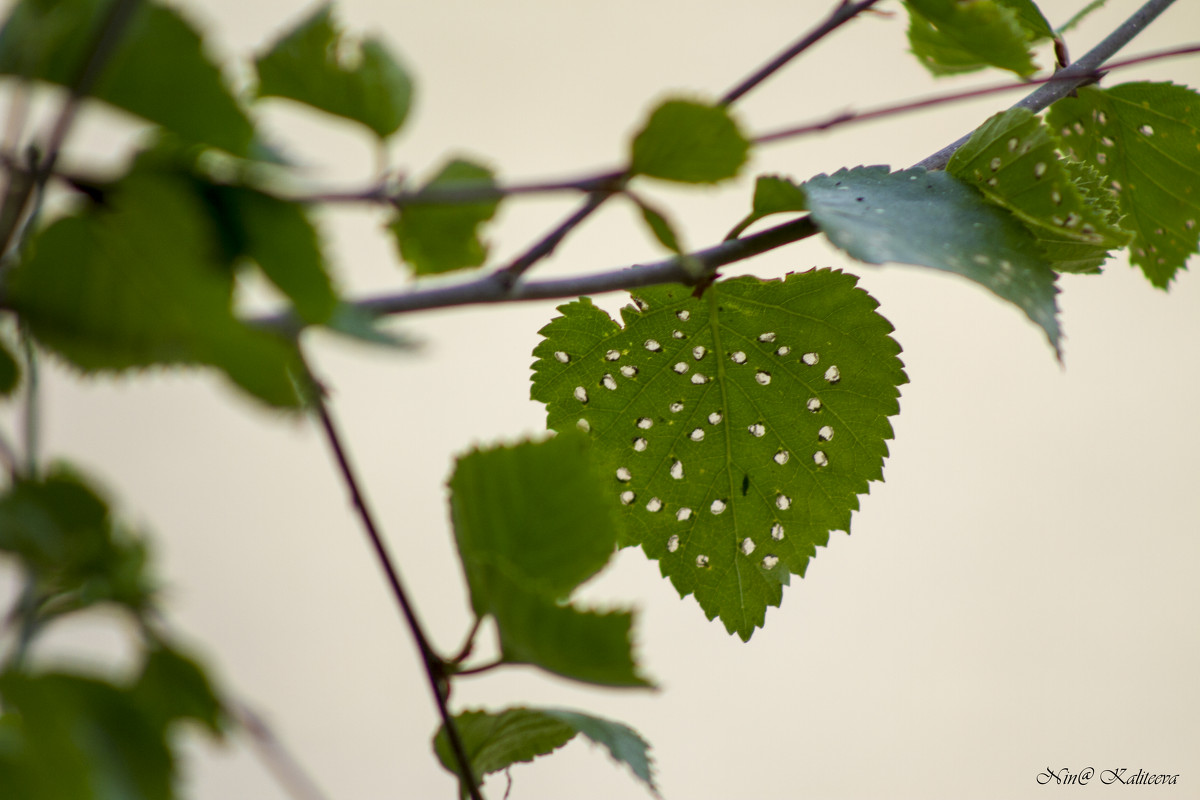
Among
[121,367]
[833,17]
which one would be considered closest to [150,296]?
Answer: [121,367]

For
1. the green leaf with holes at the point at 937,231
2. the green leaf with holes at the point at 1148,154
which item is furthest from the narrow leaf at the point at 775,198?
the green leaf with holes at the point at 1148,154

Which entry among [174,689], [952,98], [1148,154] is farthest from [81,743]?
[1148,154]

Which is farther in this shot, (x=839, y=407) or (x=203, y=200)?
(x=839, y=407)

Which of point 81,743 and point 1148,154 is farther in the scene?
point 1148,154

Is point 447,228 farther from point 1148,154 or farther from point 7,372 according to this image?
point 1148,154

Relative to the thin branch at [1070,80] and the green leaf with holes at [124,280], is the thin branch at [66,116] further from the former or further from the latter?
the thin branch at [1070,80]

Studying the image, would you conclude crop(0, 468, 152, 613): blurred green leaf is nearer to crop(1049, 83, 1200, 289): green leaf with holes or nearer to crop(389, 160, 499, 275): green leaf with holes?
crop(389, 160, 499, 275): green leaf with holes

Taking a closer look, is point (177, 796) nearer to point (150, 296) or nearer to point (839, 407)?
point (150, 296)
